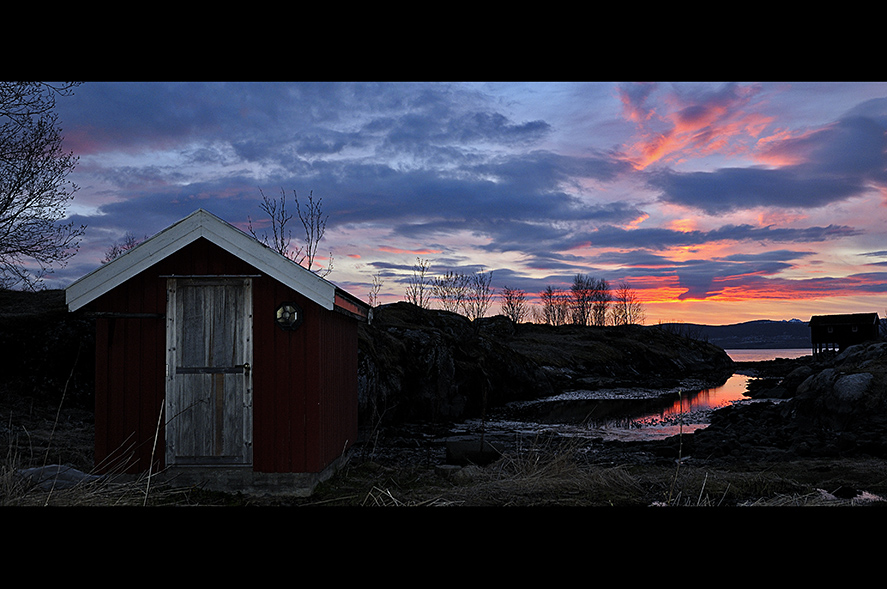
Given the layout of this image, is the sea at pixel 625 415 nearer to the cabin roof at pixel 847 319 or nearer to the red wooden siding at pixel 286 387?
the red wooden siding at pixel 286 387

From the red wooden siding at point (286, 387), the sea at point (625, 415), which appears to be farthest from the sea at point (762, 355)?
the red wooden siding at point (286, 387)

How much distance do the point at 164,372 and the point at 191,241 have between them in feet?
6.11

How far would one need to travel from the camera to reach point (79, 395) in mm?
14875

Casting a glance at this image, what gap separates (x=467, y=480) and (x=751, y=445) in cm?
953

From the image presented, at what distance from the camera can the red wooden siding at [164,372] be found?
7.94 m

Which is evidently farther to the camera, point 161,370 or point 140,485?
point 161,370

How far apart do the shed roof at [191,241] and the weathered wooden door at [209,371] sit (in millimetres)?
464

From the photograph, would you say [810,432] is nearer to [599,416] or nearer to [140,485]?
[599,416]

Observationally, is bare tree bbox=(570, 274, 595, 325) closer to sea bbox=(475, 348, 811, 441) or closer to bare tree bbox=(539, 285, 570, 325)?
bare tree bbox=(539, 285, 570, 325)

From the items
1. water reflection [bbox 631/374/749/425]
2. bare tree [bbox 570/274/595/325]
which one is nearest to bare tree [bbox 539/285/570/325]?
bare tree [bbox 570/274/595/325]

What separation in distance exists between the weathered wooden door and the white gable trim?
458 millimetres

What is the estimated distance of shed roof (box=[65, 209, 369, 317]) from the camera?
7.82 m
